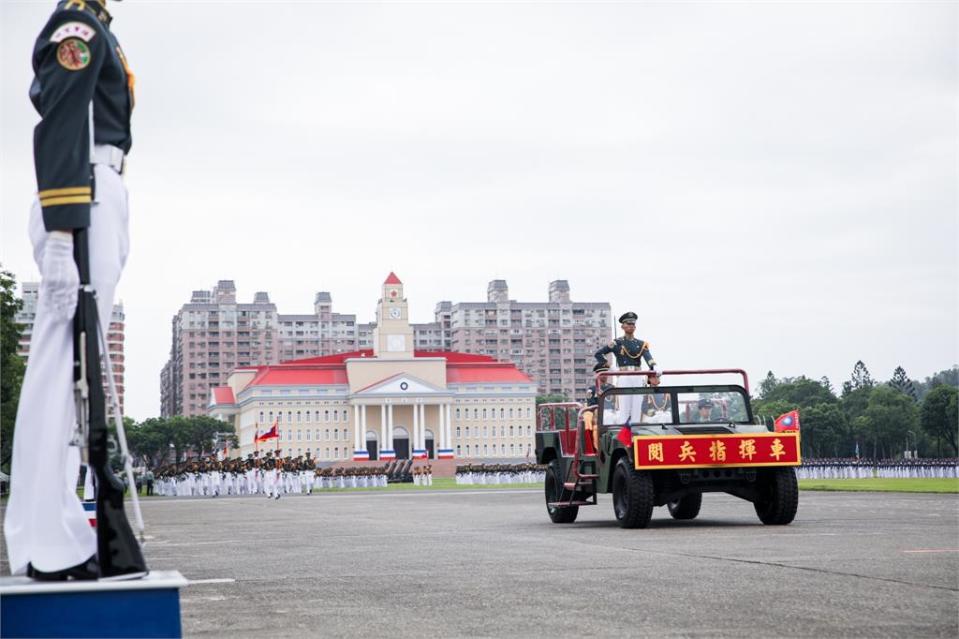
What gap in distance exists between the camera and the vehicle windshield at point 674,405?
15469 mm

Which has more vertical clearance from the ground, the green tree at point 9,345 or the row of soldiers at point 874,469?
the green tree at point 9,345

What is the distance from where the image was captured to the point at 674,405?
1555 centimetres

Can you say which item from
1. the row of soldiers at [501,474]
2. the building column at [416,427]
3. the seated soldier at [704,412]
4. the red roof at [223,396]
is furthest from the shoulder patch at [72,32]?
the red roof at [223,396]

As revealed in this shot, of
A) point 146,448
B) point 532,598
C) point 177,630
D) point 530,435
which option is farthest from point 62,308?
point 530,435

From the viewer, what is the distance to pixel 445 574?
870 centimetres

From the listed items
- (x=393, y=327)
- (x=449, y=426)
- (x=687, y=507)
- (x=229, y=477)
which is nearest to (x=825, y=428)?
(x=449, y=426)

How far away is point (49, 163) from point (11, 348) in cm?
4597

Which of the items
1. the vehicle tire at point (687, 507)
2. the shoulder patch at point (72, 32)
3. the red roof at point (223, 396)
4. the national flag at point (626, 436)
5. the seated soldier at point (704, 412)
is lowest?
the vehicle tire at point (687, 507)

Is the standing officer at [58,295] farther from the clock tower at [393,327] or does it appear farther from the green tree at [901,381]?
the green tree at [901,381]

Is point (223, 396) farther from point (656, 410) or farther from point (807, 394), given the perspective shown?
point (656, 410)

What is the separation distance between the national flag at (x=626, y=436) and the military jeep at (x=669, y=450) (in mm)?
13

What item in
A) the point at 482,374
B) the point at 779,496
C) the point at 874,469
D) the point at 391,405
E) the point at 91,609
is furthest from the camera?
the point at 482,374

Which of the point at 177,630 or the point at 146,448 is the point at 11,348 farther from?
the point at 146,448

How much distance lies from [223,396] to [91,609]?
162934 mm
